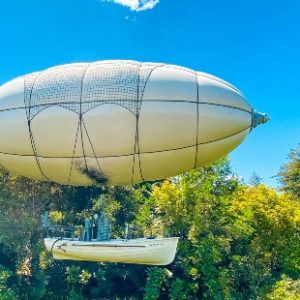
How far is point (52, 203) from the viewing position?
20625 millimetres

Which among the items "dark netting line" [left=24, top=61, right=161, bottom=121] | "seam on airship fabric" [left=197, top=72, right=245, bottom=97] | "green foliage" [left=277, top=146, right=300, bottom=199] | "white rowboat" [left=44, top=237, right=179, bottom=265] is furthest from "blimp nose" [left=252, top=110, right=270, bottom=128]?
"green foliage" [left=277, top=146, right=300, bottom=199]

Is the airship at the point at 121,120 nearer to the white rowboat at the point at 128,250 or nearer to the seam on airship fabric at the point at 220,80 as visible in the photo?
the seam on airship fabric at the point at 220,80

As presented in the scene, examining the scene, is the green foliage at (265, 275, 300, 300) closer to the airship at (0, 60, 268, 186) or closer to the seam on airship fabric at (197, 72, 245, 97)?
the airship at (0, 60, 268, 186)

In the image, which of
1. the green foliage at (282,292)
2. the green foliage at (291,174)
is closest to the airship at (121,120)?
the green foliage at (282,292)

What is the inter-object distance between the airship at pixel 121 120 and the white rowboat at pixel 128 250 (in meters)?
1.73

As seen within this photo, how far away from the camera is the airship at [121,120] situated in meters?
10.1

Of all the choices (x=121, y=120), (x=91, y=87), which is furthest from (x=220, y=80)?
(x=91, y=87)

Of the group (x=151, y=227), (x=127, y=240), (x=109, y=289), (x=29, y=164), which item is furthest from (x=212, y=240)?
(x=29, y=164)

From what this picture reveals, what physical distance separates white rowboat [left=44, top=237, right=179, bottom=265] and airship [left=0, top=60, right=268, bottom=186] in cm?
173

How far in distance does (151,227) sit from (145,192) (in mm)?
4462

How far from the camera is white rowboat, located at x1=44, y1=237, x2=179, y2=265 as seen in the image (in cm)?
1037

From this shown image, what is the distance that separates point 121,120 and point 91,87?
1154 mm

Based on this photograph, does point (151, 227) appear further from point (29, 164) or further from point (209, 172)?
point (29, 164)

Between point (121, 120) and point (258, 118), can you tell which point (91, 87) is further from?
point (258, 118)
